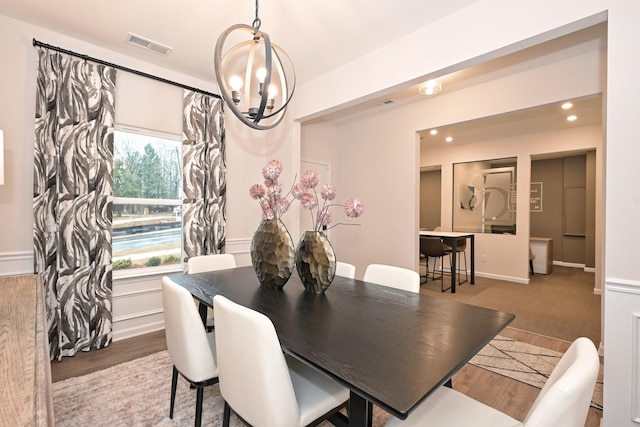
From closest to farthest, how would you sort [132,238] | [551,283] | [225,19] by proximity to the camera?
1. [225,19]
2. [132,238]
3. [551,283]

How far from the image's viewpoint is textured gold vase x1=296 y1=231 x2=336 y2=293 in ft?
5.66

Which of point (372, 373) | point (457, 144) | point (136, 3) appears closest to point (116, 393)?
point (372, 373)

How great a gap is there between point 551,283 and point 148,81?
6654 millimetres

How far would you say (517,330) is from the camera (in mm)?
3234

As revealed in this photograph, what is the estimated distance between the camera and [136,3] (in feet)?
7.30

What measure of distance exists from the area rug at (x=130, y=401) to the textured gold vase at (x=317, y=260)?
0.82 metres

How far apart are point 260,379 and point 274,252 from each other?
829mm

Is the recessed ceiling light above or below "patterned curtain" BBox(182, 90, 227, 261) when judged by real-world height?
above

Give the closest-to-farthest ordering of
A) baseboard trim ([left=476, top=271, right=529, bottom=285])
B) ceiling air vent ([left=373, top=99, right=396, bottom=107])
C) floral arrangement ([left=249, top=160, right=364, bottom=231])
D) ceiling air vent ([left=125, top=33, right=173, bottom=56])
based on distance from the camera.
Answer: floral arrangement ([left=249, top=160, right=364, bottom=231]) < ceiling air vent ([left=125, top=33, right=173, bottom=56]) < ceiling air vent ([left=373, top=99, right=396, bottom=107]) < baseboard trim ([left=476, top=271, right=529, bottom=285])

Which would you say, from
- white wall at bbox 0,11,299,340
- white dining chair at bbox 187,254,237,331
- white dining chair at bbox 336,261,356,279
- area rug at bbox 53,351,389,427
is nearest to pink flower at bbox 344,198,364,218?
white dining chair at bbox 336,261,356,279

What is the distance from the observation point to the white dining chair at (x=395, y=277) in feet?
6.31

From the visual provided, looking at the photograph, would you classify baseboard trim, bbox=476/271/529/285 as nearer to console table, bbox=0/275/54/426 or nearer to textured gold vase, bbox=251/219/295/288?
textured gold vase, bbox=251/219/295/288

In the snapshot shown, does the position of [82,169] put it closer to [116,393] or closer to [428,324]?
[116,393]

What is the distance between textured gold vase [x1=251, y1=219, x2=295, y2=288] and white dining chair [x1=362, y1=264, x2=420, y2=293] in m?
0.66
